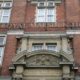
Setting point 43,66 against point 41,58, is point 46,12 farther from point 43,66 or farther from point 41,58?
point 43,66

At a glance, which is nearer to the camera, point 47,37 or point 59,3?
point 47,37

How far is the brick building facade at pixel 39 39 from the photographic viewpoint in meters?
14.6

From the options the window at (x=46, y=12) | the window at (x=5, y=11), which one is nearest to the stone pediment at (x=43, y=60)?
the window at (x=46, y=12)

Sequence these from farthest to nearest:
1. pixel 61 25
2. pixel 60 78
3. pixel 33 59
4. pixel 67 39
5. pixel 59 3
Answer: pixel 59 3, pixel 61 25, pixel 67 39, pixel 33 59, pixel 60 78

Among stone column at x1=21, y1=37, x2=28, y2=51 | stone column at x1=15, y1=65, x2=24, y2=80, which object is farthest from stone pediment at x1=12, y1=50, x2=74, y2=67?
stone column at x1=21, y1=37, x2=28, y2=51

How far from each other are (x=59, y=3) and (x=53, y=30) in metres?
3.17

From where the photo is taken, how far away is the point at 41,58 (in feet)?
49.9

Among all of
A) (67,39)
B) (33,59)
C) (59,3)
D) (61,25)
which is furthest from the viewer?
(59,3)

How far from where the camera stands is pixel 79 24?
56.7 ft

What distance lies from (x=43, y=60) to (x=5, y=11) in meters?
6.66

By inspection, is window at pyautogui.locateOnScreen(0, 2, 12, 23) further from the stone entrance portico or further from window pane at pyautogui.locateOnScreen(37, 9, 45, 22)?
the stone entrance portico

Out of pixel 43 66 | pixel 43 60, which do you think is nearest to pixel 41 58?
pixel 43 60

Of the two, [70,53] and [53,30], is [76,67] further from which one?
[53,30]

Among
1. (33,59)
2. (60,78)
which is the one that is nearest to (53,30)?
(33,59)
